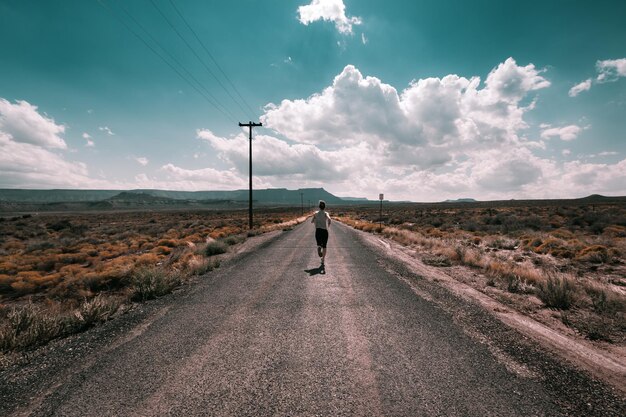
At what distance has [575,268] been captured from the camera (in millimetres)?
10438

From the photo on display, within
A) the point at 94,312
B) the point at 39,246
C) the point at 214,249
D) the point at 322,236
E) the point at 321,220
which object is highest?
the point at 321,220

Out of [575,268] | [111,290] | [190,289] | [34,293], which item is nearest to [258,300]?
[190,289]

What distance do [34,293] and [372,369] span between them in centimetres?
1218

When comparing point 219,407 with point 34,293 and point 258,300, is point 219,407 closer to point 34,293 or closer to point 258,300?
point 258,300

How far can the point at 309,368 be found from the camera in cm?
347

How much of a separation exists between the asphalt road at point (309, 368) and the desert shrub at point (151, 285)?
1.12 m

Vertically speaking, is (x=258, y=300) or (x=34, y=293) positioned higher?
(x=258, y=300)

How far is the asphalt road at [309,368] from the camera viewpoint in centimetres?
283

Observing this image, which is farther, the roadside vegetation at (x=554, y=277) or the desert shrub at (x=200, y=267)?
the desert shrub at (x=200, y=267)

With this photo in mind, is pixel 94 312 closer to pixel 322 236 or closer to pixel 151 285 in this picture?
pixel 151 285

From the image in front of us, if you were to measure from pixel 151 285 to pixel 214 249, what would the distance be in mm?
6622

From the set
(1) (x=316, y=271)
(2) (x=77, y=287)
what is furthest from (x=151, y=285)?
(1) (x=316, y=271)

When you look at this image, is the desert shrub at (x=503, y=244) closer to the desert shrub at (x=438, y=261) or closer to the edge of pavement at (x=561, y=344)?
the desert shrub at (x=438, y=261)

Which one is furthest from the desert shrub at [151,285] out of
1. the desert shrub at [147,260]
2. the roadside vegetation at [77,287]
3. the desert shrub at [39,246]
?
the desert shrub at [39,246]
